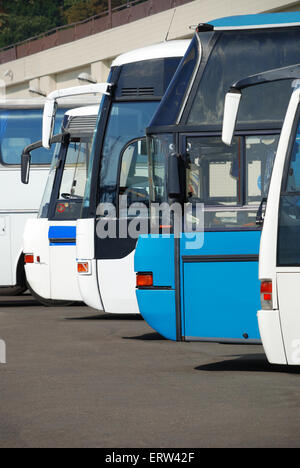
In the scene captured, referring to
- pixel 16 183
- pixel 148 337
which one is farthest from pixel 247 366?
pixel 16 183

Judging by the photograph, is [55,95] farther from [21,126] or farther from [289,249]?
[289,249]

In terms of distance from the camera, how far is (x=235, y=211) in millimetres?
10523

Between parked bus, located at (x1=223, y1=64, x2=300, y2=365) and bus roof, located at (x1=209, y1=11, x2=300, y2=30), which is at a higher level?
bus roof, located at (x1=209, y1=11, x2=300, y2=30)

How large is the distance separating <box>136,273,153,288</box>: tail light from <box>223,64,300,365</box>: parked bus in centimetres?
215

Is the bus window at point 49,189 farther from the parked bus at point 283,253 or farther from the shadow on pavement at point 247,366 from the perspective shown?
the parked bus at point 283,253

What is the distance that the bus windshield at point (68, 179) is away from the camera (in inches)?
706

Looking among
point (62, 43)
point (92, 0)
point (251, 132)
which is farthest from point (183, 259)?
point (92, 0)

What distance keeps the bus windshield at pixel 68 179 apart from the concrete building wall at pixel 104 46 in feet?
56.0

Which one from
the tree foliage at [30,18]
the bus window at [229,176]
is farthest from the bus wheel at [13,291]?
the tree foliage at [30,18]

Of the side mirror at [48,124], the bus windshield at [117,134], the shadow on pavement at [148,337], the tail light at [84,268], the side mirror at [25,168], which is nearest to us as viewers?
the shadow on pavement at [148,337]

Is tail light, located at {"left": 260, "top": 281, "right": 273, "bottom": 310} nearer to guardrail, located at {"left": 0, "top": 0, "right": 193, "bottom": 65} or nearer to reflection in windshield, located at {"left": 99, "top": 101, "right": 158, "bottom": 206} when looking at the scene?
reflection in windshield, located at {"left": 99, "top": 101, "right": 158, "bottom": 206}

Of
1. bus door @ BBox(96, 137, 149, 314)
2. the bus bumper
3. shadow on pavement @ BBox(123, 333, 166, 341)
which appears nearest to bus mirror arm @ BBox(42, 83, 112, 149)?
bus door @ BBox(96, 137, 149, 314)

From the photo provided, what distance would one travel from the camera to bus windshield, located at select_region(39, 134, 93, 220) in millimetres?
17938
